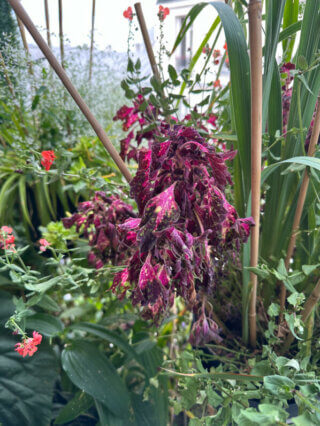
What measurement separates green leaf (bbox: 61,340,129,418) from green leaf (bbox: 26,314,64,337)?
0.04 m

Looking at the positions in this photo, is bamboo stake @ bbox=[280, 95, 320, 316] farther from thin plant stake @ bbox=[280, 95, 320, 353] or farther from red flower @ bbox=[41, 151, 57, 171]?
red flower @ bbox=[41, 151, 57, 171]

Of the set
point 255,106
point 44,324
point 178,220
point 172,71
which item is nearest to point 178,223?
point 178,220

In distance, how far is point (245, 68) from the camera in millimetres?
399

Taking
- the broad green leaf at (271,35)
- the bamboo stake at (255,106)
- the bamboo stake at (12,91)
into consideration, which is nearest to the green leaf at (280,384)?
the bamboo stake at (255,106)

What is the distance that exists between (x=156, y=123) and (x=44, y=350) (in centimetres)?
40

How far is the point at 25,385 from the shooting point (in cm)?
58

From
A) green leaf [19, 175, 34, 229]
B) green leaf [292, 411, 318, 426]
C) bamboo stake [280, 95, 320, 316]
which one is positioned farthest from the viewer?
green leaf [19, 175, 34, 229]

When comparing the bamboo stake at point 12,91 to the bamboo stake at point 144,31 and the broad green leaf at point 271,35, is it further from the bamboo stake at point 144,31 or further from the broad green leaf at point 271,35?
the broad green leaf at point 271,35

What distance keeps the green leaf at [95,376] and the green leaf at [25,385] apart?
0.19 feet

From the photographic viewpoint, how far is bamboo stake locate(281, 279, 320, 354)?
1.44 feet

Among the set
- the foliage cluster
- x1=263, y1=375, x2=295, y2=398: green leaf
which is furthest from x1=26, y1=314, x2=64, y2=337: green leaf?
x1=263, y1=375, x2=295, y2=398: green leaf

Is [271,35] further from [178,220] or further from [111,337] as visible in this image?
[111,337]

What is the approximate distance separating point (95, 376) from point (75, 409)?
0.07 m

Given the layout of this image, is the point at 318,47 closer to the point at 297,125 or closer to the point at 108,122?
the point at 297,125
